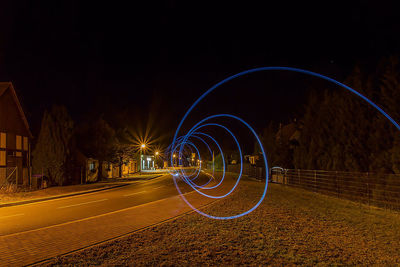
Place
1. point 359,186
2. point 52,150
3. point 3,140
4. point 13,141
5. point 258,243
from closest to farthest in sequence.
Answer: point 258,243
point 359,186
point 3,140
point 13,141
point 52,150

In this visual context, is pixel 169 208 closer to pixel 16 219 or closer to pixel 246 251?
pixel 16 219

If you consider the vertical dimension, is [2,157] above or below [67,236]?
above

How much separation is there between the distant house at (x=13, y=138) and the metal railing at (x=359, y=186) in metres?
20.4

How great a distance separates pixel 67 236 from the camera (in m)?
7.37

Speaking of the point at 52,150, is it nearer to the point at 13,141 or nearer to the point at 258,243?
the point at 13,141

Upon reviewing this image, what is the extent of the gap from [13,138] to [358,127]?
24.5m

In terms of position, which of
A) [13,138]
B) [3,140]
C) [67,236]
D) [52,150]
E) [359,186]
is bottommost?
[67,236]

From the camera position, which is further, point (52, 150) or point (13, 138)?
point (52, 150)

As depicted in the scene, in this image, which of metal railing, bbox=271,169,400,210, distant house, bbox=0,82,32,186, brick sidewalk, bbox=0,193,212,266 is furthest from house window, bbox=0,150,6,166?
metal railing, bbox=271,169,400,210

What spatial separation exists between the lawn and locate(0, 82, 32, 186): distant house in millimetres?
18275

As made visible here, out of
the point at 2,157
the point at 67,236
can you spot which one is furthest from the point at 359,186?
the point at 2,157

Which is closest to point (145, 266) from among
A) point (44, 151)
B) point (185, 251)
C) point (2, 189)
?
point (185, 251)

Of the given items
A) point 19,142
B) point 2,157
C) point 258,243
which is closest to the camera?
point 258,243

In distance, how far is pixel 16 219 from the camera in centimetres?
1021
